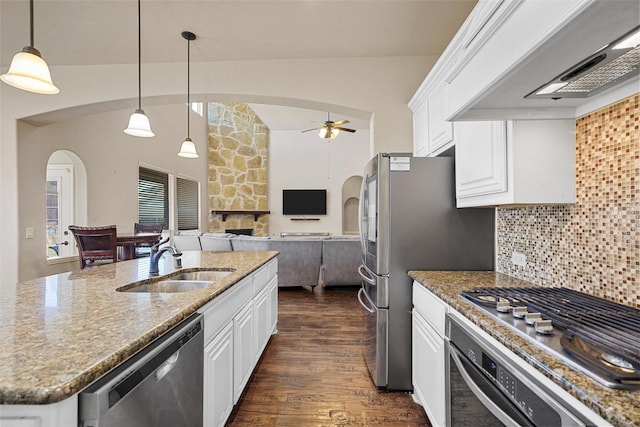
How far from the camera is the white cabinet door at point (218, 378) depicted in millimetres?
1423

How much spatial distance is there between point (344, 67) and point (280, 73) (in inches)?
28.7

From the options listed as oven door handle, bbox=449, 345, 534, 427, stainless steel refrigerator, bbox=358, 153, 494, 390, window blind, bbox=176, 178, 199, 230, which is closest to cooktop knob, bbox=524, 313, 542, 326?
oven door handle, bbox=449, 345, 534, 427

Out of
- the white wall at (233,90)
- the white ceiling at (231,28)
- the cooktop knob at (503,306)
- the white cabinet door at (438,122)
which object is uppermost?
the white ceiling at (231,28)

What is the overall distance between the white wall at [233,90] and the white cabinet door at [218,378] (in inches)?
101

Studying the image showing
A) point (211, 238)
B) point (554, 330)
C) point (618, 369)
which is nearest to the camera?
point (618, 369)

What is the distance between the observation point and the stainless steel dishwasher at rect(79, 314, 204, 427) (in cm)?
77

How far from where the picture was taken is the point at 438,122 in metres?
2.34

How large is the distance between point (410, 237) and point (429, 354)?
2.45 feet

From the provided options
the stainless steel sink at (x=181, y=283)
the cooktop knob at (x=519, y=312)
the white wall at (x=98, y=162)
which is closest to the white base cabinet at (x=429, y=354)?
the cooktop knob at (x=519, y=312)

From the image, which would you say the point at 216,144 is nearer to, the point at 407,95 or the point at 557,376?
the point at 407,95

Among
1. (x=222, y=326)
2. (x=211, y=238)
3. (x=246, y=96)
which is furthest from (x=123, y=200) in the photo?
(x=222, y=326)

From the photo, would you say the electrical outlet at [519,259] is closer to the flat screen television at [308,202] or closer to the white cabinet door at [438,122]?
the white cabinet door at [438,122]

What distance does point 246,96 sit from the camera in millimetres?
3646

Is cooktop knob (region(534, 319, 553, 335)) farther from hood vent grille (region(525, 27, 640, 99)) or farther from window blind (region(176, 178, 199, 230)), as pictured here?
window blind (region(176, 178, 199, 230))
